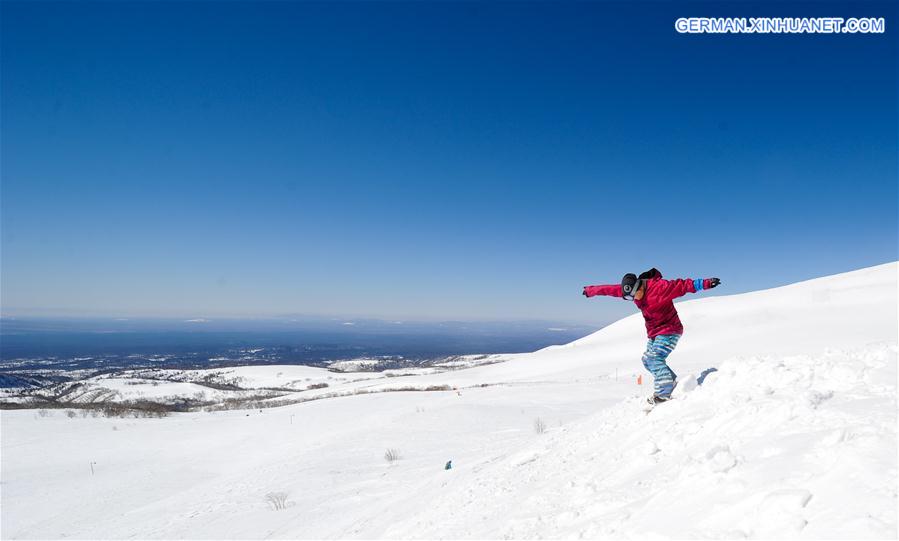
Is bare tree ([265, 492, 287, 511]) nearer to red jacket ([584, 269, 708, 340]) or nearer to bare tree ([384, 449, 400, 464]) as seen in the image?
bare tree ([384, 449, 400, 464])

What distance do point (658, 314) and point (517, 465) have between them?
10.5ft

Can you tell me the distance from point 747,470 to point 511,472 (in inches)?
137

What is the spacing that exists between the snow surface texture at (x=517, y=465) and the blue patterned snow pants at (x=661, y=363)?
0.66 feet

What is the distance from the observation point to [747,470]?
3.41 metres

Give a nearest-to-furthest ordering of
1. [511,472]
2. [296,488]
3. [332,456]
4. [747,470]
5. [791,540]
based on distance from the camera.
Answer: [791,540], [747,470], [511,472], [296,488], [332,456]

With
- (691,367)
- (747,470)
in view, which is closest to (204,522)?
(747,470)

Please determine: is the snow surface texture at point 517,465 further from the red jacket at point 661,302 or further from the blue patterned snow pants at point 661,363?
the red jacket at point 661,302

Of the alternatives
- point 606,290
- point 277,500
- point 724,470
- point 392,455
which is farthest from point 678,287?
point 277,500

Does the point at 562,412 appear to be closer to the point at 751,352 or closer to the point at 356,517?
the point at 356,517

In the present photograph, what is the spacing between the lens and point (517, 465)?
6.52 metres

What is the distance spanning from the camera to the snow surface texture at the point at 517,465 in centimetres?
310

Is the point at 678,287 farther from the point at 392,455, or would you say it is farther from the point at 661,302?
the point at 392,455

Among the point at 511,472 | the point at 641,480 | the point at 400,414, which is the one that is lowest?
the point at 400,414

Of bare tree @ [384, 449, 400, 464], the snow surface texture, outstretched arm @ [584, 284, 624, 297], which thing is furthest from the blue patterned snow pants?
bare tree @ [384, 449, 400, 464]
